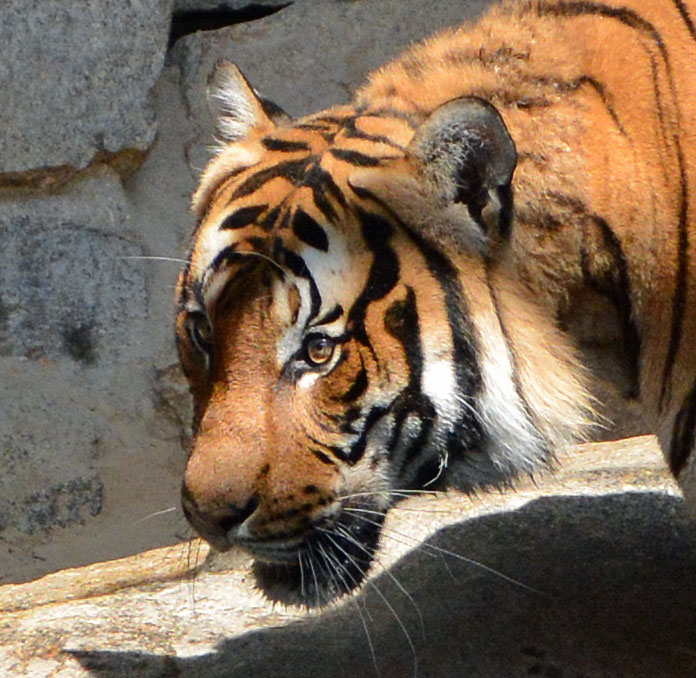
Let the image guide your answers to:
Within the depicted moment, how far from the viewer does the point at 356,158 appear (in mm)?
2057

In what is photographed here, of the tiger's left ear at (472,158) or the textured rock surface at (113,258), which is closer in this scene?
the tiger's left ear at (472,158)

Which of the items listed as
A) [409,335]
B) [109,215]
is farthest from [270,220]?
[109,215]

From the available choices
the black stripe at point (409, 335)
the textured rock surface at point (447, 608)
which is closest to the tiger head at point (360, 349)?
the black stripe at point (409, 335)

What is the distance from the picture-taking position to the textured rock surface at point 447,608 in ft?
7.87

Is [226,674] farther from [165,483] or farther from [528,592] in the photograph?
[165,483]

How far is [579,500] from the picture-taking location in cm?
→ 300

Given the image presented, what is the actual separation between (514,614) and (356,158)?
101cm

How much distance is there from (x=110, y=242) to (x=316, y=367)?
2.17m

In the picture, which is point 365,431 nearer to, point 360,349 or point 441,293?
point 360,349

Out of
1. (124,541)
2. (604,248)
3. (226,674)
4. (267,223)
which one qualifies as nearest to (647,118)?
(604,248)

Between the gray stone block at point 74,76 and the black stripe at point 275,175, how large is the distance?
1885mm

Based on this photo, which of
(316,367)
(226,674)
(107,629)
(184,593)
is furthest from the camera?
(184,593)

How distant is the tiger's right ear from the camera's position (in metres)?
2.29

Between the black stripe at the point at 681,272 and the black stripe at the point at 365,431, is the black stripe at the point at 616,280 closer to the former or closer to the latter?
the black stripe at the point at 681,272
